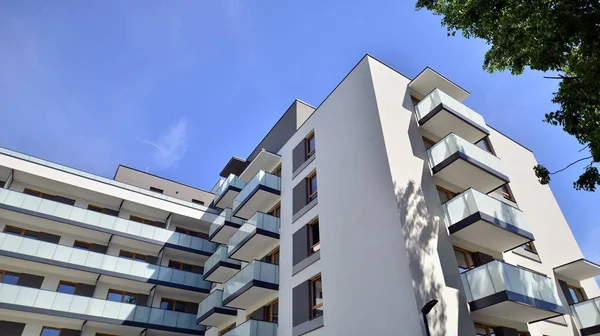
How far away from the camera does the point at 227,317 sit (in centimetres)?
1969

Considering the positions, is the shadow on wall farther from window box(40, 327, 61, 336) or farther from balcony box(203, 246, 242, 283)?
window box(40, 327, 61, 336)

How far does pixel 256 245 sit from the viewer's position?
18828 millimetres

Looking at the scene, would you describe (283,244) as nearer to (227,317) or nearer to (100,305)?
(227,317)

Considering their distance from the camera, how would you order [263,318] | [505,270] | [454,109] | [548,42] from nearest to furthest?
1. [548,42]
2. [505,270]
3. [454,109]
4. [263,318]

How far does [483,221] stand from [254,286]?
30.0 ft

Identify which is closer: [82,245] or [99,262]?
[99,262]

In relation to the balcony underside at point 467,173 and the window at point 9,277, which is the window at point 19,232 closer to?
the window at point 9,277

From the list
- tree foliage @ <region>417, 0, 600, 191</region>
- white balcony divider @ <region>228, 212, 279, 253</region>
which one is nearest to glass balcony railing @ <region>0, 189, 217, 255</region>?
white balcony divider @ <region>228, 212, 279, 253</region>

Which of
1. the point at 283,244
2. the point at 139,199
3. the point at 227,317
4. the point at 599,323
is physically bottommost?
the point at 599,323

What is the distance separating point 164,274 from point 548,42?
20.9 metres

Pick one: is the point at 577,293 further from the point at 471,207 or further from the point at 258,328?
the point at 258,328

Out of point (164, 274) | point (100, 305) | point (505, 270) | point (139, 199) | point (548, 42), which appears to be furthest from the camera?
point (139, 199)

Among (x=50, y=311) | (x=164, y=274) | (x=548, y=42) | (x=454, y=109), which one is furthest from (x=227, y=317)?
(x=548, y=42)

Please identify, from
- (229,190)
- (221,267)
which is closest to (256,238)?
(221,267)
